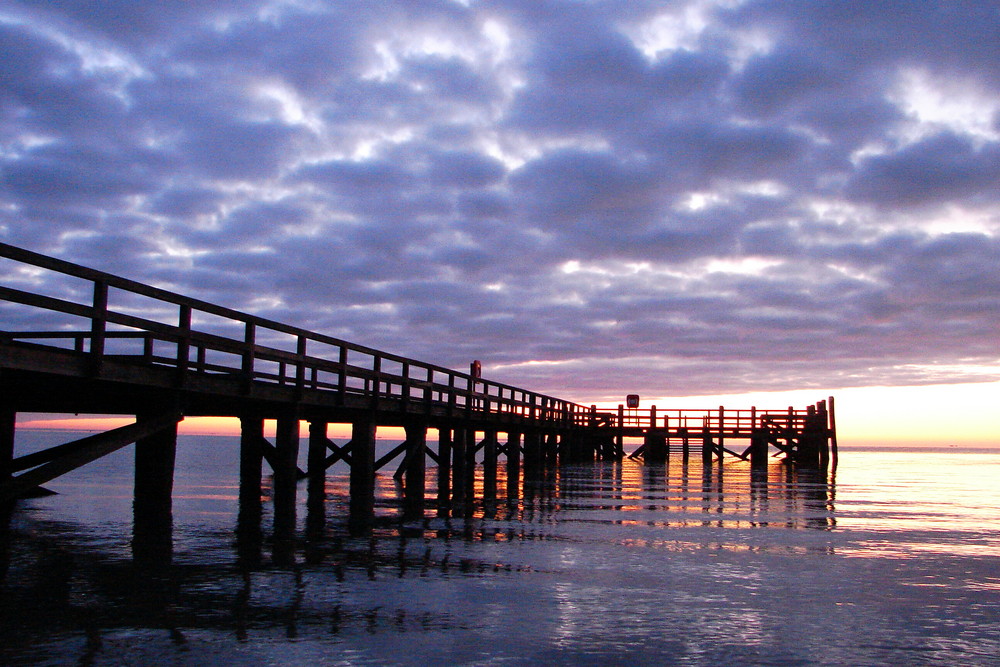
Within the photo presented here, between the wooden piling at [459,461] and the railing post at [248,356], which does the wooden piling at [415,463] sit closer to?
the wooden piling at [459,461]

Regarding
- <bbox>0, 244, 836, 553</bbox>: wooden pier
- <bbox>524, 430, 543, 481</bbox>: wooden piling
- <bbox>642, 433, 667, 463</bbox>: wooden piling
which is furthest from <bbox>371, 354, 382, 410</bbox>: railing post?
<bbox>642, 433, 667, 463</bbox>: wooden piling

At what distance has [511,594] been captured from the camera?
7324 millimetres

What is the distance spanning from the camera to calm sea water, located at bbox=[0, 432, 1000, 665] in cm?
554

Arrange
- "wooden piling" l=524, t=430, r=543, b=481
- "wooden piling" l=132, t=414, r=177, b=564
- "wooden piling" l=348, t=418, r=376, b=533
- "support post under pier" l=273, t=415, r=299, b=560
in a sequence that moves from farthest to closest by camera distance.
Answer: "wooden piling" l=524, t=430, r=543, b=481
"wooden piling" l=348, t=418, r=376, b=533
"support post under pier" l=273, t=415, r=299, b=560
"wooden piling" l=132, t=414, r=177, b=564

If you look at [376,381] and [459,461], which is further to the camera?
[459,461]

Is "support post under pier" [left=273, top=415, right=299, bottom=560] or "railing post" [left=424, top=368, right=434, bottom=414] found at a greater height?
"railing post" [left=424, top=368, right=434, bottom=414]

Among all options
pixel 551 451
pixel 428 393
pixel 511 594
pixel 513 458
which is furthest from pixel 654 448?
pixel 511 594

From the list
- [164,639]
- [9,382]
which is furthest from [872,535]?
[9,382]

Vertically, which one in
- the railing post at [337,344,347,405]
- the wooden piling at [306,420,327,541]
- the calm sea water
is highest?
the railing post at [337,344,347,405]

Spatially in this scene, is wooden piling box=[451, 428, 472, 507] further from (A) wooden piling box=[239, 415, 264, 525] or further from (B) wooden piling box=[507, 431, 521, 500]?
(A) wooden piling box=[239, 415, 264, 525]

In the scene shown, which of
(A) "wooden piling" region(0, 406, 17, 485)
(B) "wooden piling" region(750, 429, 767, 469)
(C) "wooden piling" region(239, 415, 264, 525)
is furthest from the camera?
(B) "wooden piling" region(750, 429, 767, 469)

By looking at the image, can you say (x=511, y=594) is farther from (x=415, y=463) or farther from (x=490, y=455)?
(x=490, y=455)

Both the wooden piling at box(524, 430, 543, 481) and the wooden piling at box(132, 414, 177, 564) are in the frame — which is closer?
the wooden piling at box(132, 414, 177, 564)

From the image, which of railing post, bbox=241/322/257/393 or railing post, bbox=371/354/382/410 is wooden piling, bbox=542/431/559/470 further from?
railing post, bbox=241/322/257/393
